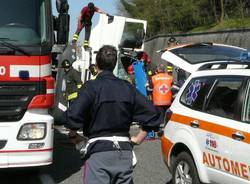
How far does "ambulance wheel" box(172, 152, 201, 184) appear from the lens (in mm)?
6672

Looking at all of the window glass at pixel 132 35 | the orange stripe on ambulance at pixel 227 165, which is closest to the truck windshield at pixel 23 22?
the orange stripe on ambulance at pixel 227 165

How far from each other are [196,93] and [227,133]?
1.19 metres

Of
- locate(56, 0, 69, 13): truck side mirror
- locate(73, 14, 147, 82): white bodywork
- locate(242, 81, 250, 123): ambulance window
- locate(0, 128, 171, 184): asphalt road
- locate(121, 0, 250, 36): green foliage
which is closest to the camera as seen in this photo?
locate(242, 81, 250, 123): ambulance window

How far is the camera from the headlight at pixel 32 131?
7.27m

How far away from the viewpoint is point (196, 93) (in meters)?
7.03

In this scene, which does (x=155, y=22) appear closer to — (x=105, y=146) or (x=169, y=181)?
(x=169, y=181)

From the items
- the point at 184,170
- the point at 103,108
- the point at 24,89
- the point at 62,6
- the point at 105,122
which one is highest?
the point at 62,6

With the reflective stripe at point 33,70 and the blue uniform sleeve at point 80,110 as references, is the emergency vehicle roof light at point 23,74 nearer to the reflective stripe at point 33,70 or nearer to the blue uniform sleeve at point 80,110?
the reflective stripe at point 33,70

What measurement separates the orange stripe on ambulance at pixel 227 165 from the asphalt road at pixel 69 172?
7.41ft

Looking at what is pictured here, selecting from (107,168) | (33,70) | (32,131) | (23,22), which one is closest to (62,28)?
(23,22)

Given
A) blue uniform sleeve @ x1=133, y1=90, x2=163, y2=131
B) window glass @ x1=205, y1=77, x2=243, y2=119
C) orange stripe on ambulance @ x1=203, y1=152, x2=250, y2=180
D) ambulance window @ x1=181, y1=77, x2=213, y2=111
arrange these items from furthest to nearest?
ambulance window @ x1=181, y1=77, x2=213, y2=111 → window glass @ x1=205, y1=77, x2=243, y2=119 → orange stripe on ambulance @ x1=203, y1=152, x2=250, y2=180 → blue uniform sleeve @ x1=133, y1=90, x2=163, y2=131

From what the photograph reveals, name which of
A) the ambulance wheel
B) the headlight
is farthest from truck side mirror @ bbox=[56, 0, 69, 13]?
the ambulance wheel

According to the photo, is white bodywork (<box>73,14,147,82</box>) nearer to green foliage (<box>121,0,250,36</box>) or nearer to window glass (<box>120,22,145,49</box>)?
window glass (<box>120,22,145,49</box>)

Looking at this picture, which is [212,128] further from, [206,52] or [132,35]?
[132,35]
